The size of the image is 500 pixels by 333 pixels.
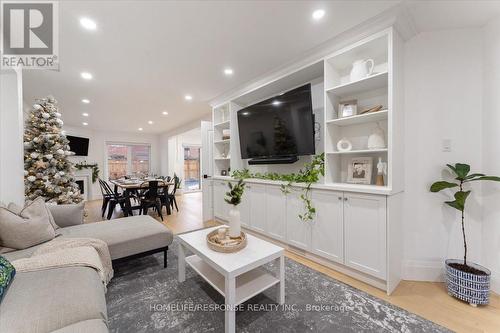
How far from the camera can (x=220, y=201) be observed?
4066mm

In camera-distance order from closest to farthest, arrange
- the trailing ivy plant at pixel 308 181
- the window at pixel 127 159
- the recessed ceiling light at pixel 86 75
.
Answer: the trailing ivy plant at pixel 308 181 < the recessed ceiling light at pixel 86 75 < the window at pixel 127 159

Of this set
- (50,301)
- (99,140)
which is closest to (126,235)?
(50,301)

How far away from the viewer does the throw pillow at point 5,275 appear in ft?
3.71

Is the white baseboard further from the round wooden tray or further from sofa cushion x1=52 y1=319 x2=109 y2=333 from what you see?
sofa cushion x1=52 y1=319 x2=109 y2=333

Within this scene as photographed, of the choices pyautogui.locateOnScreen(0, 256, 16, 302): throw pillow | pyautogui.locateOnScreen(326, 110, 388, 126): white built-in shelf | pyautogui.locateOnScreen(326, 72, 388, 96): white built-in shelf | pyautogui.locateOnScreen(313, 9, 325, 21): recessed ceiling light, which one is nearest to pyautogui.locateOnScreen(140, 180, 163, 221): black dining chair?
pyautogui.locateOnScreen(0, 256, 16, 302): throw pillow

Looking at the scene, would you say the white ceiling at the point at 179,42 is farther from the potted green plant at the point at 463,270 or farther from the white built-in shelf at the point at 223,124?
the potted green plant at the point at 463,270

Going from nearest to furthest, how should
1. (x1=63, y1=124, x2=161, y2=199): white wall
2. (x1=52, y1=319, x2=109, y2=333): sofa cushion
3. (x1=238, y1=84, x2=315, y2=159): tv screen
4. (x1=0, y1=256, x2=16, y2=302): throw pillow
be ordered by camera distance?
(x1=52, y1=319, x2=109, y2=333): sofa cushion, (x1=0, y1=256, x2=16, y2=302): throw pillow, (x1=238, y1=84, x2=315, y2=159): tv screen, (x1=63, y1=124, x2=161, y2=199): white wall

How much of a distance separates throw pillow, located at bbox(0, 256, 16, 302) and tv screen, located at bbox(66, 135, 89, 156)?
6860mm

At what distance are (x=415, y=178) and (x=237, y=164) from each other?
106 inches

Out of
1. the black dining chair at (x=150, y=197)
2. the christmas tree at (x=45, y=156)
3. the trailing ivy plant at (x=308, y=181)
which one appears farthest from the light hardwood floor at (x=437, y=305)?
the christmas tree at (x=45, y=156)

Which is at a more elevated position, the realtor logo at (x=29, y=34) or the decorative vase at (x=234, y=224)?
the realtor logo at (x=29, y=34)

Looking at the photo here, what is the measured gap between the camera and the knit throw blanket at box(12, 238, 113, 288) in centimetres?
145

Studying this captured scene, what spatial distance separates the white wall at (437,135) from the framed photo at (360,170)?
354 millimetres

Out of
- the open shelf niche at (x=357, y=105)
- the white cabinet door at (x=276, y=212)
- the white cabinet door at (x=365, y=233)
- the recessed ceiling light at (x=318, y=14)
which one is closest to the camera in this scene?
the recessed ceiling light at (x=318, y=14)
